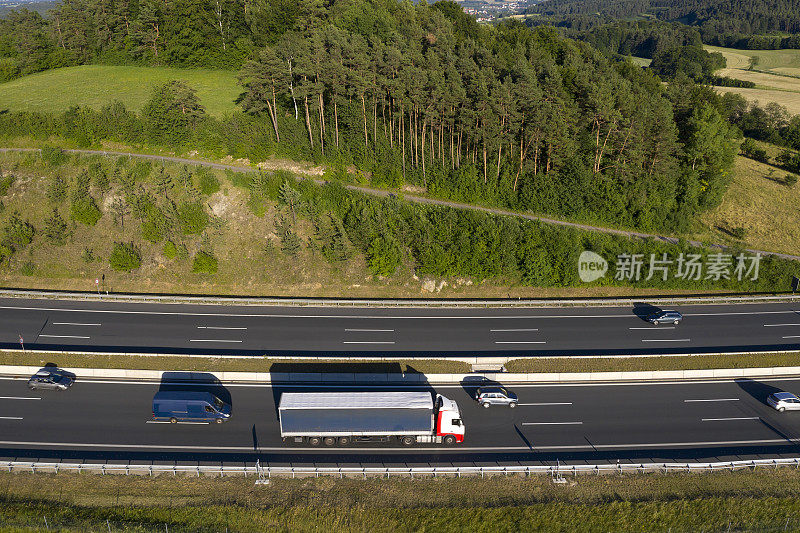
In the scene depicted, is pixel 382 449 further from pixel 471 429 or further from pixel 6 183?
pixel 6 183

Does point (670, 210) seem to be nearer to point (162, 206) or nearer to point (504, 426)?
point (504, 426)

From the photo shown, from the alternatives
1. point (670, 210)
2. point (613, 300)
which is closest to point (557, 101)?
point (670, 210)

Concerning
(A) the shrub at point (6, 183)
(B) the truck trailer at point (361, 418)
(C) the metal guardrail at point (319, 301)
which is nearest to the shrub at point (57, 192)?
(A) the shrub at point (6, 183)

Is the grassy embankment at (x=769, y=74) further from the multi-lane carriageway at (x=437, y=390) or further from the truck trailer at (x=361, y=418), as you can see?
the truck trailer at (x=361, y=418)

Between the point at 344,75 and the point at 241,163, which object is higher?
the point at 344,75

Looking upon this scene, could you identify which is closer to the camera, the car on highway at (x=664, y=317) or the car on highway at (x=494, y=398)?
→ the car on highway at (x=494, y=398)

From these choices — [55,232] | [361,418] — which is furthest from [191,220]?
[361,418]
